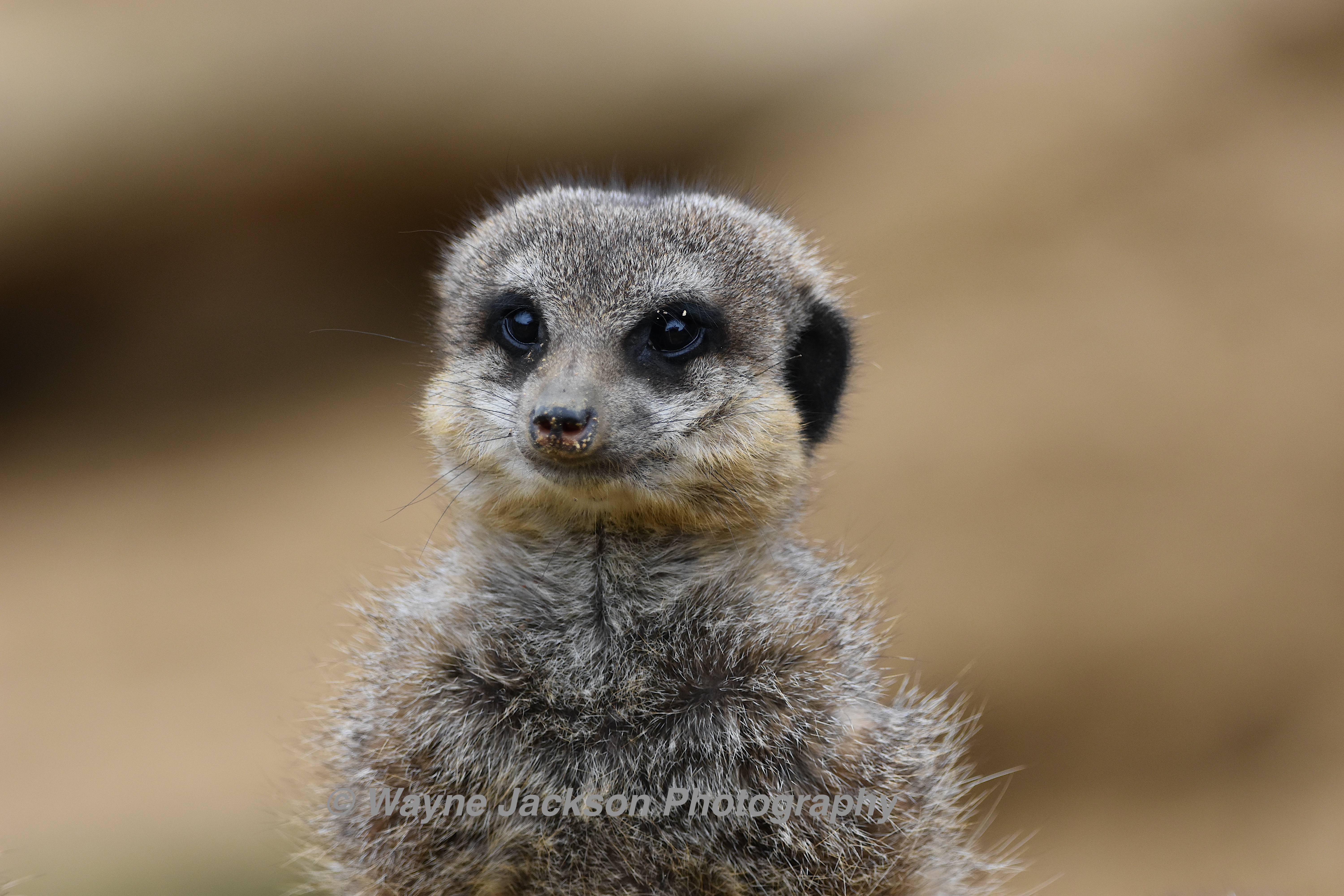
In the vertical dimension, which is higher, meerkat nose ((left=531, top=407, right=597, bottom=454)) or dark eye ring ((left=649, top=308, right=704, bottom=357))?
dark eye ring ((left=649, top=308, right=704, bottom=357))

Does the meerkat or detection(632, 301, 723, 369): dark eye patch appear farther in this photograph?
detection(632, 301, 723, 369): dark eye patch

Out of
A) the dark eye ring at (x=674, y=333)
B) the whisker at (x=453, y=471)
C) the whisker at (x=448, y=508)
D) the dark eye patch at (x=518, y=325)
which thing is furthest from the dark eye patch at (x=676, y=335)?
the whisker at (x=448, y=508)

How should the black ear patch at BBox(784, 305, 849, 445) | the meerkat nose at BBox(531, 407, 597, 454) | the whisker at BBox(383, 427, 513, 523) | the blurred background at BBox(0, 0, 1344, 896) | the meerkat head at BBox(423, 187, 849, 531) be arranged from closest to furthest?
the meerkat nose at BBox(531, 407, 597, 454) → the meerkat head at BBox(423, 187, 849, 531) → the whisker at BBox(383, 427, 513, 523) → the black ear patch at BBox(784, 305, 849, 445) → the blurred background at BBox(0, 0, 1344, 896)

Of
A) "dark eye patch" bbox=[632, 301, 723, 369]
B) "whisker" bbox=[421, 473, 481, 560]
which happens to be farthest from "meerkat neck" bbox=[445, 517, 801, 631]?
"dark eye patch" bbox=[632, 301, 723, 369]

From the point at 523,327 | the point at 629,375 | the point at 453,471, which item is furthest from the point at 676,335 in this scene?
the point at 453,471

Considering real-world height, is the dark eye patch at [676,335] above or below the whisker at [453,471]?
above

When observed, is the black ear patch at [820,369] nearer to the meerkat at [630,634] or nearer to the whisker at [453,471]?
the meerkat at [630,634]

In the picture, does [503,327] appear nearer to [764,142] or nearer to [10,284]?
[764,142]

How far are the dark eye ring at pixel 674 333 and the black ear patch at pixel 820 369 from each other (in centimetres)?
28

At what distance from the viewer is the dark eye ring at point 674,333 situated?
2.40 m

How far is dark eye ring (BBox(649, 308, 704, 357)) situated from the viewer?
240 centimetres

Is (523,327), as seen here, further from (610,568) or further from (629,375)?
(610,568)

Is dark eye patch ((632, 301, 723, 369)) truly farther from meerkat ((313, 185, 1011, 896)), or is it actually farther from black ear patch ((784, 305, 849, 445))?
black ear patch ((784, 305, 849, 445))

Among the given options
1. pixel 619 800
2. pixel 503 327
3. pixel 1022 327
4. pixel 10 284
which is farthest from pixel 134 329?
pixel 619 800
